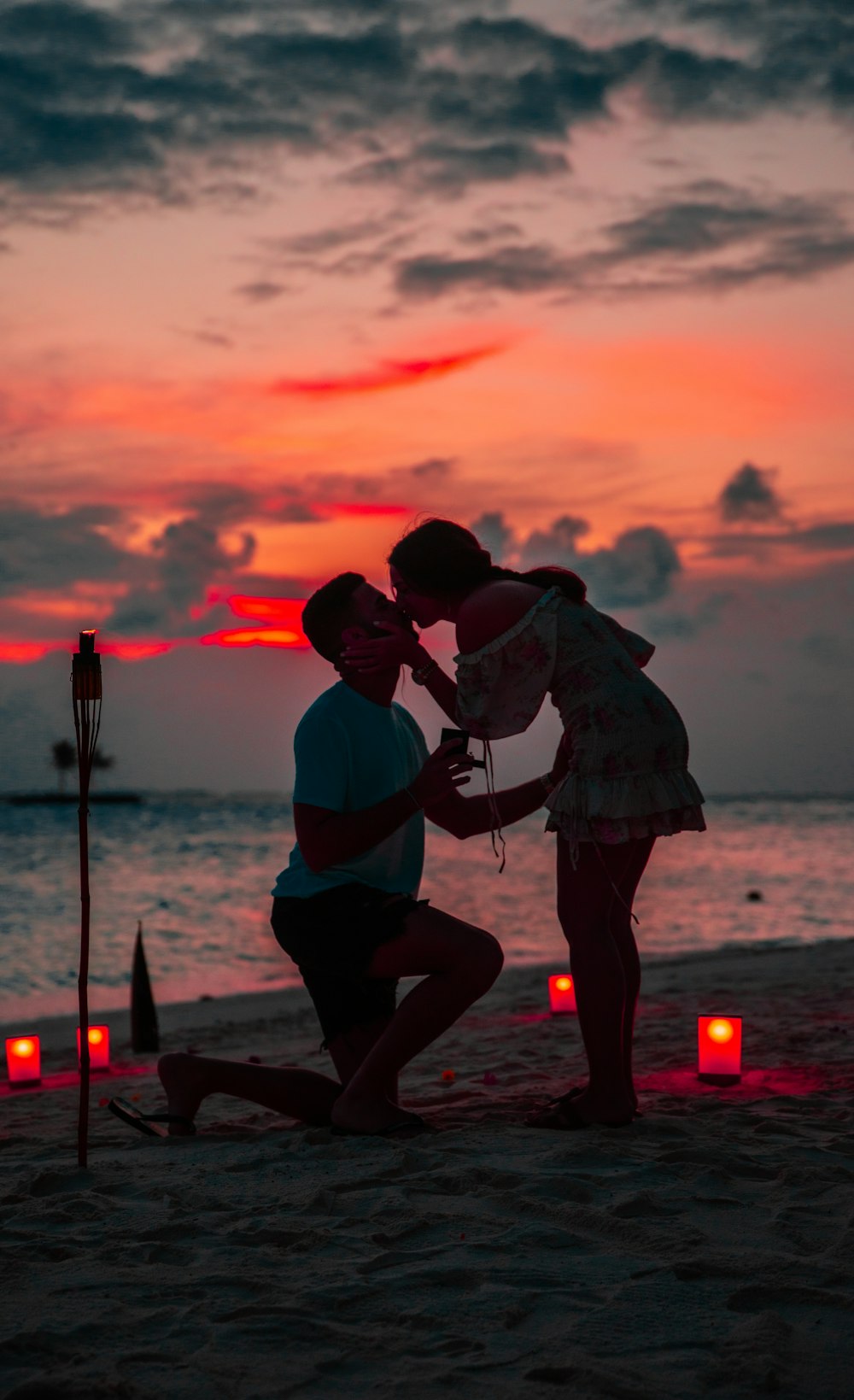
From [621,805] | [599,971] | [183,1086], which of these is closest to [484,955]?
[599,971]

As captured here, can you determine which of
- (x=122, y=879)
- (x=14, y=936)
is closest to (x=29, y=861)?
(x=122, y=879)

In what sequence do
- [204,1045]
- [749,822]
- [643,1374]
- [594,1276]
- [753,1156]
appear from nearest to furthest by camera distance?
[643,1374] → [594,1276] → [753,1156] → [204,1045] → [749,822]

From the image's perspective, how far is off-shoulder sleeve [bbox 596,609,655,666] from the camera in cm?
389

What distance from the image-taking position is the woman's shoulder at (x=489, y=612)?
364cm

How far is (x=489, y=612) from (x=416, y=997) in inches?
48.0

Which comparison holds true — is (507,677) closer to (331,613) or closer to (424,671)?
(424,671)

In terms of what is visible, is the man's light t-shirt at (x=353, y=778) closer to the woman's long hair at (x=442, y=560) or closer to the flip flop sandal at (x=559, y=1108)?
the woman's long hair at (x=442, y=560)

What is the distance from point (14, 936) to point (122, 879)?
462 inches

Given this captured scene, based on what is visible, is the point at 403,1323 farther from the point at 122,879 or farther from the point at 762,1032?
the point at 122,879

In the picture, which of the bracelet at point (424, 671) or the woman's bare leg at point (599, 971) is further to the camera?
the bracelet at point (424, 671)

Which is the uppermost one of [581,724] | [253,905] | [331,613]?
[331,613]

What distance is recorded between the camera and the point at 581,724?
370 cm

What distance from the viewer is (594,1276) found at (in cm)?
250

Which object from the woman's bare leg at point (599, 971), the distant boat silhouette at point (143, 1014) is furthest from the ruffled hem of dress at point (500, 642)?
the distant boat silhouette at point (143, 1014)
